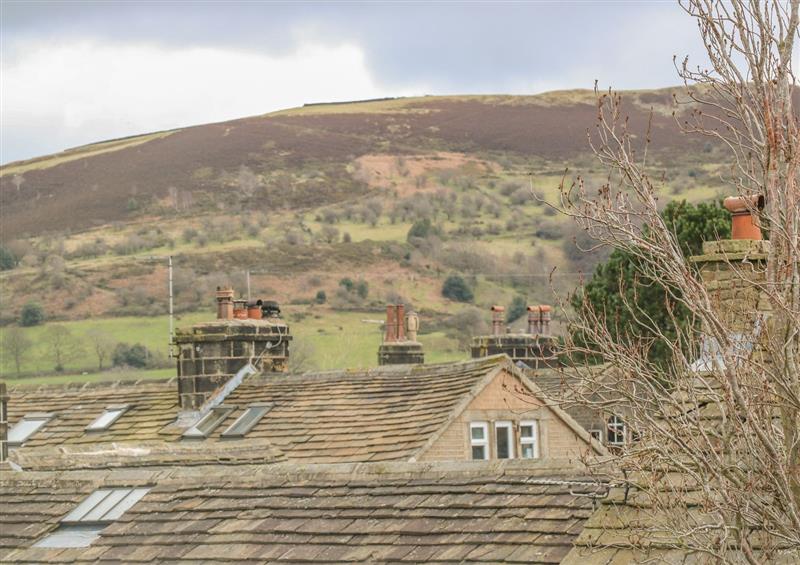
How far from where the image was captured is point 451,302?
380 ft

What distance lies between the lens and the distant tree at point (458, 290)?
384 feet

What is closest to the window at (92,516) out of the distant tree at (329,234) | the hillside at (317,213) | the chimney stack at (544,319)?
the chimney stack at (544,319)

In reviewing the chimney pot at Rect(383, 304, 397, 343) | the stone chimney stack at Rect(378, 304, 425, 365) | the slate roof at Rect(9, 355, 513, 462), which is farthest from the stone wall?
the chimney pot at Rect(383, 304, 397, 343)

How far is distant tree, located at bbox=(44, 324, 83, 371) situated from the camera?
99.6 m

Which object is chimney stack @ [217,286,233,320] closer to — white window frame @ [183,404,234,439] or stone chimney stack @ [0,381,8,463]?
white window frame @ [183,404,234,439]

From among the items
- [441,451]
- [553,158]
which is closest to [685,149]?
[553,158]

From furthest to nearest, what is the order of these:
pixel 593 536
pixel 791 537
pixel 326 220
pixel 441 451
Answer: pixel 326 220, pixel 441 451, pixel 593 536, pixel 791 537

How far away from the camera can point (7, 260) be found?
13788 centimetres

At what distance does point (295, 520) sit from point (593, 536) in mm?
4315

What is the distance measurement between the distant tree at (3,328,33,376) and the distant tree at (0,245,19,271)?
109 feet

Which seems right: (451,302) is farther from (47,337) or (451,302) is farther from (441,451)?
(441,451)

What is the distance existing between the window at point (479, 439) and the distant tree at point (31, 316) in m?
87.4

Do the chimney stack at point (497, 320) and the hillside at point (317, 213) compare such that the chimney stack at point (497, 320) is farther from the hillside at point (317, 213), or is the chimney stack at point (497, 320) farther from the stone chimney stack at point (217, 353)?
the hillside at point (317, 213)

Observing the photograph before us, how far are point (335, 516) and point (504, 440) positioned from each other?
13705 millimetres
